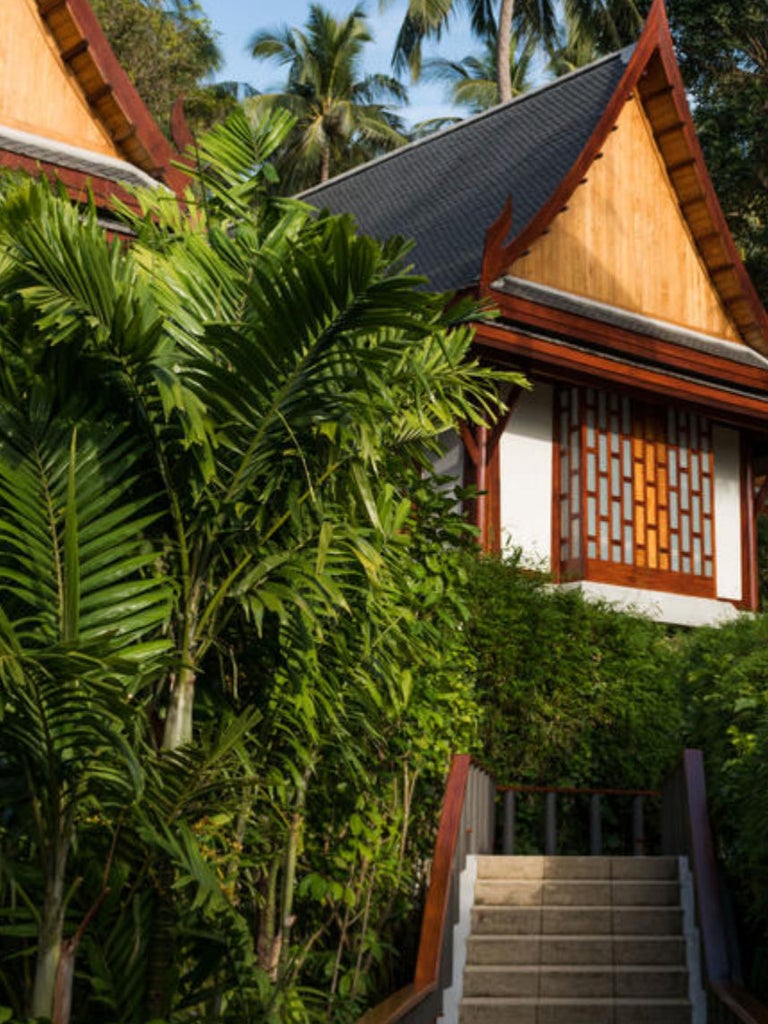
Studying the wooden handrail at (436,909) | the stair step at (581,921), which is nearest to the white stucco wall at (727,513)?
the stair step at (581,921)

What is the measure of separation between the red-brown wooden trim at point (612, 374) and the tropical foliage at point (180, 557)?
8.86 metres

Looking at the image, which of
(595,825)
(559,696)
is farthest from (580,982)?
(559,696)

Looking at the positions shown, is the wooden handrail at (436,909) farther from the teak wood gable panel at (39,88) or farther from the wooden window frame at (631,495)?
the wooden window frame at (631,495)

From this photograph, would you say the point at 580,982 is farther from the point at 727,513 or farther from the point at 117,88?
the point at 727,513

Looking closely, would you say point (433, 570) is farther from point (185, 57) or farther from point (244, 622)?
point (185, 57)

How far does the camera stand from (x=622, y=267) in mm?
17359

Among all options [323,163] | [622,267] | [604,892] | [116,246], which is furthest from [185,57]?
[116,246]

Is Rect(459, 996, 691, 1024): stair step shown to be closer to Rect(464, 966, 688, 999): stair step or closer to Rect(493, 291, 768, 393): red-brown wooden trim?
Rect(464, 966, 688, 999): stair step

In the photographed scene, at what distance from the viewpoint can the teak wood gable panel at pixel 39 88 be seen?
12.5 metres

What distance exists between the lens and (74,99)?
41.7 feet

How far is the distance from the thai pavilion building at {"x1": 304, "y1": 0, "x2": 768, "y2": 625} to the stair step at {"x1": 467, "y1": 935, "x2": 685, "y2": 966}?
6209 millimetres

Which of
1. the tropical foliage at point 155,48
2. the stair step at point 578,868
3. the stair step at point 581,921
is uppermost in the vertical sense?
the tropical foliage at point 155,48

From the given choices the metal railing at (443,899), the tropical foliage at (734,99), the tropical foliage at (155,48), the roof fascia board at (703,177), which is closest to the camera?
the metal railing at (443,899)

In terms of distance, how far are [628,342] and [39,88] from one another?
22.6 feet
